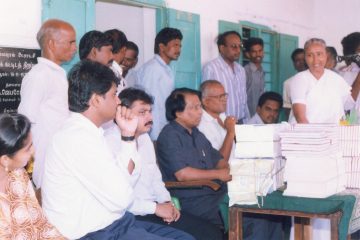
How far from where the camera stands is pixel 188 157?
341 centimetres

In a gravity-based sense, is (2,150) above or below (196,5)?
below

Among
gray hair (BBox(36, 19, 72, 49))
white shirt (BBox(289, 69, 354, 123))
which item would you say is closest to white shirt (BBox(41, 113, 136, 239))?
gray hair (BBox(36, 19, 72, 49))

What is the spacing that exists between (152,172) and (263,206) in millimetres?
706

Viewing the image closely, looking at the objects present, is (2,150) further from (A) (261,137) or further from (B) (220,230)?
(B) (220,230)

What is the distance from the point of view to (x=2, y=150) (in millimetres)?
1992

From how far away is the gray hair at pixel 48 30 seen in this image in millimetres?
3314

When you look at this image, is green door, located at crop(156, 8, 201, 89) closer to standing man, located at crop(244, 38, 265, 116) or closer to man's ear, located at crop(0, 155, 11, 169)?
standing man, located at crop(244, 38, 265, 116)

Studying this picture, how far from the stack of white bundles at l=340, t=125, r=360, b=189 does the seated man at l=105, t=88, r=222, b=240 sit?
82cm

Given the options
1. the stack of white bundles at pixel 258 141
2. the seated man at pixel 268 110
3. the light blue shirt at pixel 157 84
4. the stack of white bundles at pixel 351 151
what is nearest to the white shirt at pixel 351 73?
the seated man at pixel 268 110

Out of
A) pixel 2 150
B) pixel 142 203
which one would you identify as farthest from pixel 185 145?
pixel 2 150

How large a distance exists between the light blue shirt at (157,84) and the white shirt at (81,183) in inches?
92.1

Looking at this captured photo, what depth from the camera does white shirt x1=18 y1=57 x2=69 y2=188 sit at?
121 inches

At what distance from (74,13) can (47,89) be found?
2.85 ft

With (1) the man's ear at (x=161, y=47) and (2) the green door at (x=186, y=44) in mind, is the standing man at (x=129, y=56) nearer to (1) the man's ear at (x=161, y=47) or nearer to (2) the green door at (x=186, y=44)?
(1) the man's ear at (x=161, y=47)
